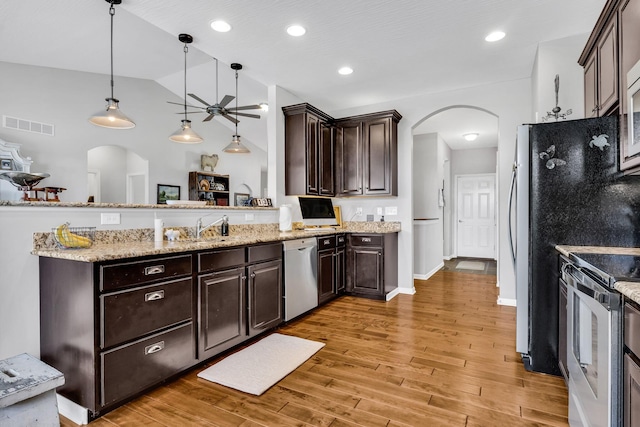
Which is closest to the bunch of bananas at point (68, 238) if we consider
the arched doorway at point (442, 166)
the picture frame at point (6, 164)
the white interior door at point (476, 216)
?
the picture frame at point (6, 164)

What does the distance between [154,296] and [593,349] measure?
2250 millimetres

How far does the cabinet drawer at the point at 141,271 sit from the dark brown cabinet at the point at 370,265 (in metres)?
2.55

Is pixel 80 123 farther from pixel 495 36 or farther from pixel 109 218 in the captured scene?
pixel 495 36

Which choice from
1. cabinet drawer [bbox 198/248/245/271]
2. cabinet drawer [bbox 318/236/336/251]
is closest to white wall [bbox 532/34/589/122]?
cabinet drawer [bbox 318/236/336/251]

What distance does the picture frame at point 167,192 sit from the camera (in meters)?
6.90

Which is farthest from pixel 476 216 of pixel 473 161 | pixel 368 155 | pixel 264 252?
pixel 264 252

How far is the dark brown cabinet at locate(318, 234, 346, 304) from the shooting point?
3.86m

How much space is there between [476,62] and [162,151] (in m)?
6.10

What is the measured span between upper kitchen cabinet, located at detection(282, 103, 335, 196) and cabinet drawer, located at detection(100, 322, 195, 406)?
8.08 feet

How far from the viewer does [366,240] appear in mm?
4309

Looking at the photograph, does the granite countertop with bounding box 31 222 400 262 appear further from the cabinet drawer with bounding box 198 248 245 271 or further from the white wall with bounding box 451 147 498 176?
the white wall with bounding box 451 147 498 176

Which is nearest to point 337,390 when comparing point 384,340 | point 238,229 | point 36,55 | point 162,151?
point 384,340

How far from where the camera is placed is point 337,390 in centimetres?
209

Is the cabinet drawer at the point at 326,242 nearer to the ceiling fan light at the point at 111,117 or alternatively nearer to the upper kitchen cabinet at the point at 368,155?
the upper kitchen cabinet at the point at 368,155
